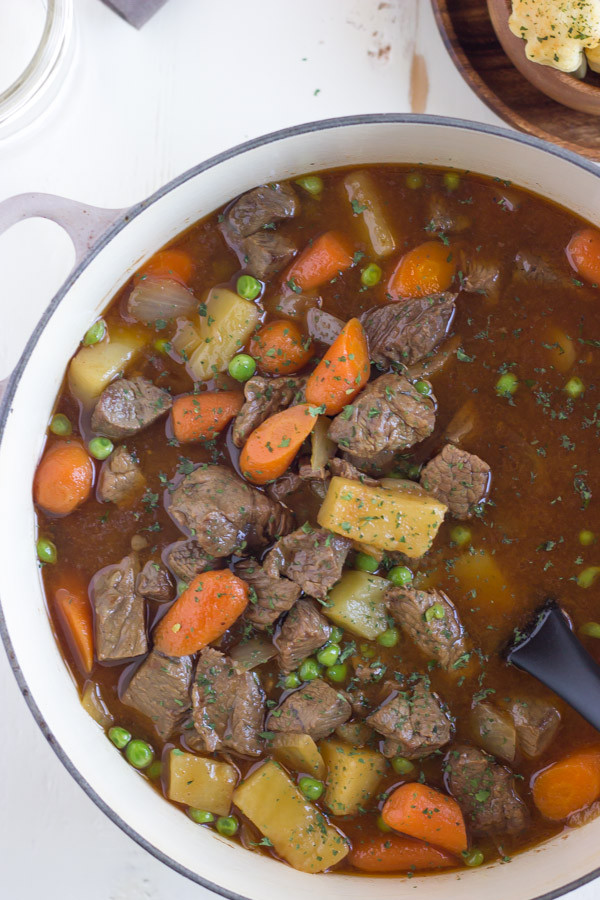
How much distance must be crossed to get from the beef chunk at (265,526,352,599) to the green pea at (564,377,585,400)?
3.41 ft

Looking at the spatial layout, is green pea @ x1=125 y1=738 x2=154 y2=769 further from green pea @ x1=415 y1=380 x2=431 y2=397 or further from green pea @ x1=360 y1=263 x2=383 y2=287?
green pea @ x1=360 y1=263 x2=383 y2=287

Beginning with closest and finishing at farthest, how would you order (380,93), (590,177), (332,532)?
(590,177)
(332,532)
(380,93)

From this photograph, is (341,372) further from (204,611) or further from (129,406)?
(204,611)

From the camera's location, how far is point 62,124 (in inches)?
137

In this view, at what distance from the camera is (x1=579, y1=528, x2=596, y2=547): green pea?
3.10m

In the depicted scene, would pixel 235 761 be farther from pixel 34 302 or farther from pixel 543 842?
pixel 34 302

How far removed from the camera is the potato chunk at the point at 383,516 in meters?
2.93

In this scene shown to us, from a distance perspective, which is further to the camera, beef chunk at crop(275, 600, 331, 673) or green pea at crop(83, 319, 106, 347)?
green pea at crop(83, 319, 106, 347)

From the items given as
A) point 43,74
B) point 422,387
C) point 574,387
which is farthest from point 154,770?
point 43,74

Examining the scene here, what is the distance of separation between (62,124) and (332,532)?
7.10 ft

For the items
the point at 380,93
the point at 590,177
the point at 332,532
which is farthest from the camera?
the point at 380,93

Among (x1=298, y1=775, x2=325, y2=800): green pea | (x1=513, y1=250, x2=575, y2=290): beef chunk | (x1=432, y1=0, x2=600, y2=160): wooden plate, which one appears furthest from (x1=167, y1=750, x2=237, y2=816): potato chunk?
(x1=432, y1=0, x2=600, y2=160): wooden plate

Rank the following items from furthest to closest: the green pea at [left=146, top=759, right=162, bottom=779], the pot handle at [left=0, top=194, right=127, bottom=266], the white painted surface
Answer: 1. the white painted surface
2. the green pea at [left=146, top=759, right=162, bottom=779]
3. the pot handle at [left=0, top=194, right=127, bottom=266]

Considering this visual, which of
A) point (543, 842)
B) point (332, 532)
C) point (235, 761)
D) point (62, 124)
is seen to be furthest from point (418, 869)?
point (62, 124)
